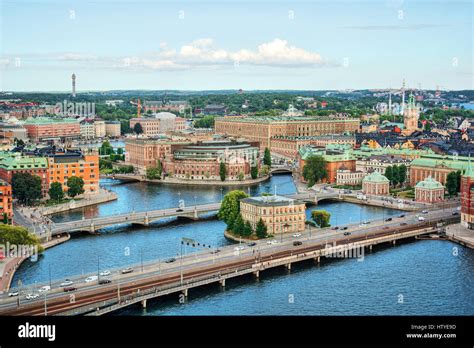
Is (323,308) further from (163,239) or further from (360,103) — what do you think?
(360,103)

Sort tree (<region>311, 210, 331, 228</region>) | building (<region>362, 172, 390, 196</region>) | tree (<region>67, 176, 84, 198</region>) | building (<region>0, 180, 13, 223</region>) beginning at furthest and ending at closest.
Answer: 1. building (<region>362, 172, 390, 196</region>)
2. tree (<region>67, 176, 84, 198</region>)
3. building (<region>0, 180, 13, 223</region>)
4. tree (<region>311, 210, 331, 228</region>)

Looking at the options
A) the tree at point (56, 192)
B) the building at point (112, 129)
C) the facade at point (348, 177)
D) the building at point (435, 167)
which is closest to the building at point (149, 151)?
the facade at point (348, 177)

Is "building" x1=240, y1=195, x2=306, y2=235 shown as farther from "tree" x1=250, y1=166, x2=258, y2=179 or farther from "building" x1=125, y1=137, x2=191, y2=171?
"building" x1=125, y1=137, x2=191, y2=171

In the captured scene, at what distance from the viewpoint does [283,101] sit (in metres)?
68.4

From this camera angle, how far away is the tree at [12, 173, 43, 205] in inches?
789

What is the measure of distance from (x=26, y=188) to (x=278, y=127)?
20788mm

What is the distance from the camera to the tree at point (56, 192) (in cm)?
2100

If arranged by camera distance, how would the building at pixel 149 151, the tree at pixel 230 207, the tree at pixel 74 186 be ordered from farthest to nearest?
the building at pixel 149 151, the tree at pixel 74 186, the tree at pixel 230 207

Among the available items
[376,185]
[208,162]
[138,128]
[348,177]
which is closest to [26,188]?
[208,162]

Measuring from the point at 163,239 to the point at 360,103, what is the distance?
55.2 meters

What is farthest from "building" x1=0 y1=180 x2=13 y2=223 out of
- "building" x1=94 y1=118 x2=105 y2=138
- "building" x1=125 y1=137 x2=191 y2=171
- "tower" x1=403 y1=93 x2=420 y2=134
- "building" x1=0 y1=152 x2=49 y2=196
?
"building" x1=94 y1=118 x2=105 y2=138

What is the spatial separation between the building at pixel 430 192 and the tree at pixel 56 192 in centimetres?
1084

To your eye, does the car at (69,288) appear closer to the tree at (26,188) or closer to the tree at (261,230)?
the tree at (261,230)

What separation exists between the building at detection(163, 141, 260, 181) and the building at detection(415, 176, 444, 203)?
26.4 ft
